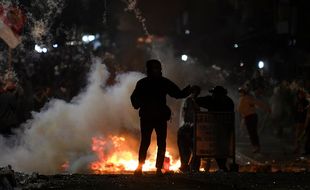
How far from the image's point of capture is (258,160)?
1596 centimetres

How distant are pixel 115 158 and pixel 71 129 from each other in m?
1.61

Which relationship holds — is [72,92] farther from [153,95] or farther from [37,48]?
[37,48]

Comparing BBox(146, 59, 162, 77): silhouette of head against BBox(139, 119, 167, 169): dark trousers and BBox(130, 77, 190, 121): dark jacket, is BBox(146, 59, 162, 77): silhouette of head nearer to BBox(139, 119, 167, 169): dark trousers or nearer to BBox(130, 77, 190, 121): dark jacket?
BBox(130, 77, 190, 121): dark jacket

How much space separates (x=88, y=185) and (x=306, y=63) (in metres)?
21.0

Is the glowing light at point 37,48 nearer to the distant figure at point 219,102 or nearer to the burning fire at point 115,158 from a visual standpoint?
the burning fire at point 115,158

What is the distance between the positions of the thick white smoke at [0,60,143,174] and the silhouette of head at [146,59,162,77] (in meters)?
5.30

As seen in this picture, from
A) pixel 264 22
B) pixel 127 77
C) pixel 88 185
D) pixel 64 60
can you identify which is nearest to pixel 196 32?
pixel 264 22

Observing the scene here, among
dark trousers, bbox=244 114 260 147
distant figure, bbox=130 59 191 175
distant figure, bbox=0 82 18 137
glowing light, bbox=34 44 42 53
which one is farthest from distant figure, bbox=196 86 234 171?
glowing light, bbox=34 44 42 53

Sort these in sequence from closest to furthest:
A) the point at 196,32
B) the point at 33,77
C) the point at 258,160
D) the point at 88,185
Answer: the point at 88,185, the point at 258,160, the point at 33,77, the point at 196,32

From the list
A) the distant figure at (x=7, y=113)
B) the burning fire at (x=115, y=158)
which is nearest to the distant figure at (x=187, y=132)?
the burning fire at (x=115, y=158)

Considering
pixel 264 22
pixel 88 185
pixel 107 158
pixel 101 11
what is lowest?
pixel 88 185

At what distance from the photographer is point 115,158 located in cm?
1475

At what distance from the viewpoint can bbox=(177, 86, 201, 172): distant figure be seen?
40.1ft

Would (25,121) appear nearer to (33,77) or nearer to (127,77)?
(127,77)
